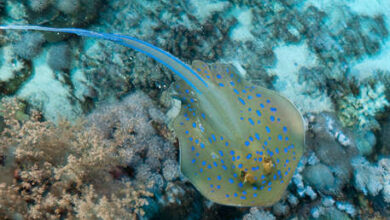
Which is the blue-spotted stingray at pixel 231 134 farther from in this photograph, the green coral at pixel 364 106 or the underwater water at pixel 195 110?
the green coral at pixel 364 106

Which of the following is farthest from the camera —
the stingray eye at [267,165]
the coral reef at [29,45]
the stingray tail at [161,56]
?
the coral reef at [29,45]

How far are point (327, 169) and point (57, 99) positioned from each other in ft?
16.8

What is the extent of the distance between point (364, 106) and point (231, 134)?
14.3 ft

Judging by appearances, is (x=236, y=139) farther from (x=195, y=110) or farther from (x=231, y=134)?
(x=195, y=110)

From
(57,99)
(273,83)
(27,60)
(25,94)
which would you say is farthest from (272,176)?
(27,60)

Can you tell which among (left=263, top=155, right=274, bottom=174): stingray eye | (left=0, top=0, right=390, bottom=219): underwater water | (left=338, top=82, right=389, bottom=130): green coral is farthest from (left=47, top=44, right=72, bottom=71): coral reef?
(left=338, top=82, right=389, bottom=130): green coral

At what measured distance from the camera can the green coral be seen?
6.35m

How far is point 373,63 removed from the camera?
713 centimetres

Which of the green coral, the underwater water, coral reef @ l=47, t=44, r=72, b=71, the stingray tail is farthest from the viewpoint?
the green coral

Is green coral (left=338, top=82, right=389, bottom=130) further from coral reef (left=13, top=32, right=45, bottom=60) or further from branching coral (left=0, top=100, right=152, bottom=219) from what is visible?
coral reef (left=13, top=32, right=45, bottom=60)

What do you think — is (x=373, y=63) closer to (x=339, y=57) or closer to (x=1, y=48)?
(x=339, y=57)

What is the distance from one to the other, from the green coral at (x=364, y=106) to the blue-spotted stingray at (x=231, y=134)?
2892 millimetres

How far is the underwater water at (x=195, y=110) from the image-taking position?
11.9 ft

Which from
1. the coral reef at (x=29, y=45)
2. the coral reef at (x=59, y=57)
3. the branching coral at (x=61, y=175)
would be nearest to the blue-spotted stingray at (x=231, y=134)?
the branching coral at (x=61, y=175)
